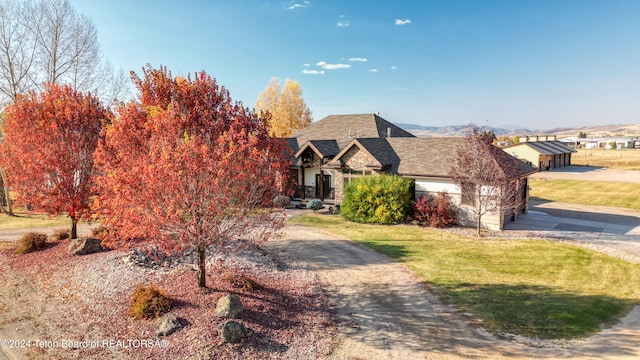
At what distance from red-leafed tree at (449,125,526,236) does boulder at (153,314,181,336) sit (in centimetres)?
1932

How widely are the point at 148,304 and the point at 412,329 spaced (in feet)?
28.2

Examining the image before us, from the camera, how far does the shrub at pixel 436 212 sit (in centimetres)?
2544

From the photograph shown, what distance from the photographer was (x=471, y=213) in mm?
25531

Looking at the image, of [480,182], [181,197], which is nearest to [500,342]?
[181,197]

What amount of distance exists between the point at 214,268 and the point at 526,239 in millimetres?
19022

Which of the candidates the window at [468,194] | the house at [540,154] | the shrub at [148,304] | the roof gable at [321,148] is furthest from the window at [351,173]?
the house at [540,154]

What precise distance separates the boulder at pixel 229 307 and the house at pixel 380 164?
63.7 ft

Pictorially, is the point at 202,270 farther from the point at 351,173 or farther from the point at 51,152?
the point at 351,173

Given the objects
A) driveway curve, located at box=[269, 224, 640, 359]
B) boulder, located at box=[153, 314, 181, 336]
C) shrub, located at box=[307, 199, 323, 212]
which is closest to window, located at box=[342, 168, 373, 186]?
shrub, located at box=[307, 199, 323, 212]

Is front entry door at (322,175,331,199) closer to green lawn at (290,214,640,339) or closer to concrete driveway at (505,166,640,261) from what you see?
green lawn at (290,214,640,339)

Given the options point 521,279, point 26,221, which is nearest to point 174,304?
point 521,279

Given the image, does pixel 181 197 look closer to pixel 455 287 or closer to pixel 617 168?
pixel 455 287

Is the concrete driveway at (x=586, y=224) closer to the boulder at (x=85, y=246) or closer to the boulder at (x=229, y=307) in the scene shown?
the boulder at (x=229, y=307)

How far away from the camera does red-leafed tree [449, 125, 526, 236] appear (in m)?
22.3
